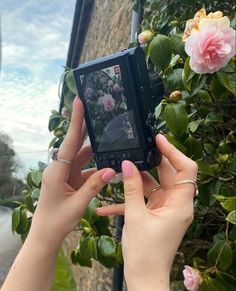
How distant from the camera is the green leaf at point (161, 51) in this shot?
1204 mm

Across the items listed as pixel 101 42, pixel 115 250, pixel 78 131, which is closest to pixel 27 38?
pixel 101 42

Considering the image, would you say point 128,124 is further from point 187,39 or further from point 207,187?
point 207,187

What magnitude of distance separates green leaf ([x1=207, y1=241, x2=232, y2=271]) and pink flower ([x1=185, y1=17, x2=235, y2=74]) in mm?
489

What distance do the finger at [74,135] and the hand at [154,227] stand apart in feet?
0.41

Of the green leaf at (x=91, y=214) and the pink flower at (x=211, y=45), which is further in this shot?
the green leaf at (x=91, y=214)

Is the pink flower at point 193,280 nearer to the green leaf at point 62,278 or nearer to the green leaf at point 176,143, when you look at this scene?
the green leaf at point 176,143

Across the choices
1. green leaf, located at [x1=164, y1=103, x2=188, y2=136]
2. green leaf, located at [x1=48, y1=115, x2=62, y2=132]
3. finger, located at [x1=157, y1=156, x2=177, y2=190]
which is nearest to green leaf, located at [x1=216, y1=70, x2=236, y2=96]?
green leaf, located at [x1=164, y1=103, x2=188, y2=136]

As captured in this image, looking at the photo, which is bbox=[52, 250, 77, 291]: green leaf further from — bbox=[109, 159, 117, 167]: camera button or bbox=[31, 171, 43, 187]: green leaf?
bbox=[109, 159, 117, 167]: camera button

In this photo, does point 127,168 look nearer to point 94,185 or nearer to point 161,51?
point 94,185

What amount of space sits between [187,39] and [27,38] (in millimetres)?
2035

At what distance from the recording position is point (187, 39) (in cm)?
99

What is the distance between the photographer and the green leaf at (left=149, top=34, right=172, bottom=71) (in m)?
1.20

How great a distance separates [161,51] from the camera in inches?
47.5

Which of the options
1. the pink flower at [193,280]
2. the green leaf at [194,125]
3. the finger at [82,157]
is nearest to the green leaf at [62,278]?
the pink flower at [193,280]
